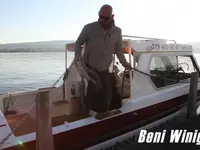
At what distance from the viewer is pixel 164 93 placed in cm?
498

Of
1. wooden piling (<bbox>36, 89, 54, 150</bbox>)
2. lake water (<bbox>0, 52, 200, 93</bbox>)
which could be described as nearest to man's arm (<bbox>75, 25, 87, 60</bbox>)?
wooden piling (<bbox>36, 89, 54, 150</bbox>)

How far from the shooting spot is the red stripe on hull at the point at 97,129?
3.36 m

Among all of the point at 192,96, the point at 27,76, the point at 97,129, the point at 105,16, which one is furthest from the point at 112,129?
the point at 27,76

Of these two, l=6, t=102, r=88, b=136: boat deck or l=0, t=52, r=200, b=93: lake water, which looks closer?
l=6, t=102, r=88, b=136: boat deck

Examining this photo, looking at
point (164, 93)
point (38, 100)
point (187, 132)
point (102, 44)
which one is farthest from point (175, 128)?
point (38, 100)

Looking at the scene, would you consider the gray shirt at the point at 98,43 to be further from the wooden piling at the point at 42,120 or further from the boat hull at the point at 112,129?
the wooden piling at the point at 42,120

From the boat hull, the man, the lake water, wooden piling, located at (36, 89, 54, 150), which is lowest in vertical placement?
the lake water

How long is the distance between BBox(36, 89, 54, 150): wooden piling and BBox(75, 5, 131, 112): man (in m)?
1.01

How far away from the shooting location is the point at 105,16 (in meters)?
3.71

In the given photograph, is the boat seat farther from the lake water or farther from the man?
the lake water

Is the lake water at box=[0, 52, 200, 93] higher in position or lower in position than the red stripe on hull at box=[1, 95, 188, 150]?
lower

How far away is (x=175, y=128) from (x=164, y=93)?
889 mm

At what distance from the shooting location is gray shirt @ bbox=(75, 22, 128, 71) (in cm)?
376

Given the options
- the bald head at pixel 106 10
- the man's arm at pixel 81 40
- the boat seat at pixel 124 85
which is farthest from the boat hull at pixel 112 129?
the bald head at pixel 106 10
